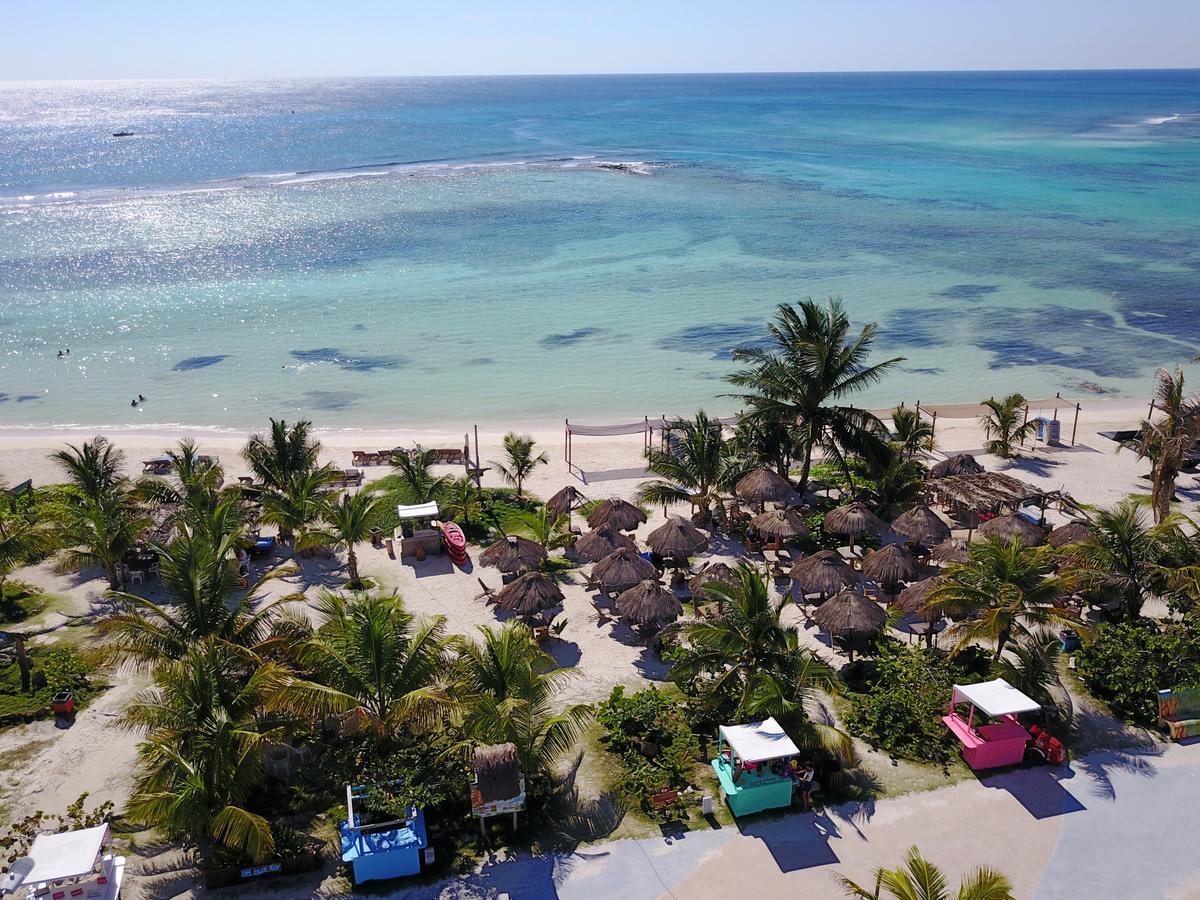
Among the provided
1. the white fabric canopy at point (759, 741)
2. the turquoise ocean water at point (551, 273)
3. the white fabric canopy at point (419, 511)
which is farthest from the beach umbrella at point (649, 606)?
the turquoise ocean water at point (551, 273)

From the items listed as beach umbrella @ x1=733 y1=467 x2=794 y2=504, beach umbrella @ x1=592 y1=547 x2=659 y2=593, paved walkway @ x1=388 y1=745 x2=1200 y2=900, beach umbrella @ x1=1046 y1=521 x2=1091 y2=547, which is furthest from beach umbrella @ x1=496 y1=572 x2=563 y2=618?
beach umbrella @ x1=1046 y1=521 x2=1091 y2=547

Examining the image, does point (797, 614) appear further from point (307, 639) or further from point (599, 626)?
point (307, 639)

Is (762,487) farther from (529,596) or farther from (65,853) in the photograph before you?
(65,853)

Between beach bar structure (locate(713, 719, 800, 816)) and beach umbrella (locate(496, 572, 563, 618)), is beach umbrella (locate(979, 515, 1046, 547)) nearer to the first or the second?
beach bar structure (locate(713, 719, 800, 816))

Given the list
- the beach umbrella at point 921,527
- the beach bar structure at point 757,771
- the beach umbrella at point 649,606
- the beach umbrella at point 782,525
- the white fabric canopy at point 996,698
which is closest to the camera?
the beach bar structure at point 757,771

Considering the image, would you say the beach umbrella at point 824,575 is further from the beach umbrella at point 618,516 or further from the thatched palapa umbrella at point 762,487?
the beach umbrella at point 618,516

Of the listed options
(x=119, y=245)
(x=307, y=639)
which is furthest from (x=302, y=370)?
(x=119, y=245)
